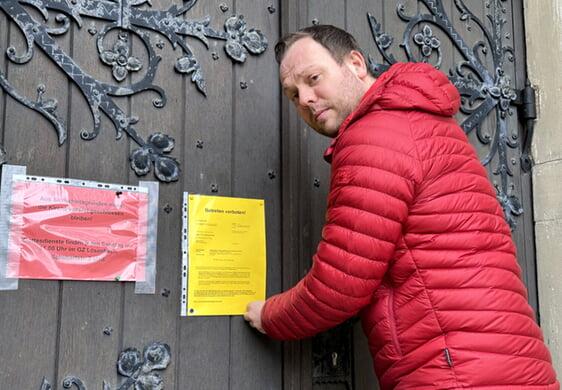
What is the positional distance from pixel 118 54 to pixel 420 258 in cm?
82

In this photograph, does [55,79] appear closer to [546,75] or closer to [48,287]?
[48,287]

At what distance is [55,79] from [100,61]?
11cm

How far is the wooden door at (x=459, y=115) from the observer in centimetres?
162

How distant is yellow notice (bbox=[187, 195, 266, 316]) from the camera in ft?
4.94

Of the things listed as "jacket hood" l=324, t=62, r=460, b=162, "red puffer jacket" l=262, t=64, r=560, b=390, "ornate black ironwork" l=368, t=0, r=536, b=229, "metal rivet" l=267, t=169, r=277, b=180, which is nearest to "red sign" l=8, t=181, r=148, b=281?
"metal rivet" l=267, t=169, r=277, b=180

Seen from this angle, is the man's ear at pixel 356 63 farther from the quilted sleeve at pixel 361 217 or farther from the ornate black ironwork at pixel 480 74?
the ornate black ironwork at pixel 480 74

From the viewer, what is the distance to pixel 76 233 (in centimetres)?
140

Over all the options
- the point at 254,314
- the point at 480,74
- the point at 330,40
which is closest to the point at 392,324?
the point at 254,314

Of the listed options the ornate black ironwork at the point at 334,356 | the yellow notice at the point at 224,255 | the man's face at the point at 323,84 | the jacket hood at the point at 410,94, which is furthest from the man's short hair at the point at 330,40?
the ornate black ironwork at the point at 334,356

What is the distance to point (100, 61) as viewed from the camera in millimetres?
1485

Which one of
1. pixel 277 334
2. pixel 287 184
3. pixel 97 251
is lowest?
pixel 277 334

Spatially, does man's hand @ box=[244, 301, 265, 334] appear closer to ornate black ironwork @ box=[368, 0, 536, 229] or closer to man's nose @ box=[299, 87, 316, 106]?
man's nose @ box=[299, 87, 316, 106]

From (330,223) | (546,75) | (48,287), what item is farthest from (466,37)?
(48,287)

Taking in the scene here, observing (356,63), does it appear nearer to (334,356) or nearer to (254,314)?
(254,314)
